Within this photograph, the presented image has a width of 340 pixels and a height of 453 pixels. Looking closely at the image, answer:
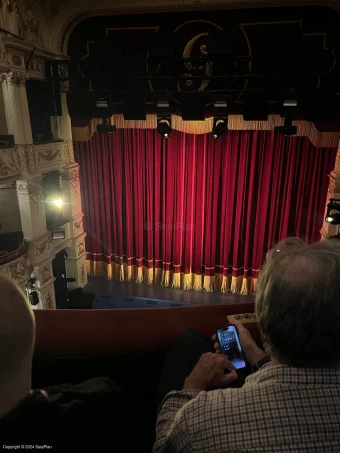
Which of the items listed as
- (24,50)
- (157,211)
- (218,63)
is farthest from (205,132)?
(24,50)

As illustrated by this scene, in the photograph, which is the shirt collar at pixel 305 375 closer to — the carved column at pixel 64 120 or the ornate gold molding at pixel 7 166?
the ornate gold molding at pixel 7 166

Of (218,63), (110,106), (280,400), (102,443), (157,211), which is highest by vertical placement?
(218,63)

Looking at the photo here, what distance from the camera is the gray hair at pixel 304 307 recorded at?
771 millimetres

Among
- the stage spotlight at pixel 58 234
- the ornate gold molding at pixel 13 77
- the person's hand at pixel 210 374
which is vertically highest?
the ornate gold molding at pixel 13 77

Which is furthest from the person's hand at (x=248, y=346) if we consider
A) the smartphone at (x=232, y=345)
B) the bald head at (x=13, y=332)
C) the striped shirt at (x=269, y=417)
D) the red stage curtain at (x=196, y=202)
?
the red stage curtain at (x=196, y=202)

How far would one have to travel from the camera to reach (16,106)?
5406 mm

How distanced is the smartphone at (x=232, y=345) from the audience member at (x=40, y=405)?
21.2 inches

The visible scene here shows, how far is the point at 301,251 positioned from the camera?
85cm

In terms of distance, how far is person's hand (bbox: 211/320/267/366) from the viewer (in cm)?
138

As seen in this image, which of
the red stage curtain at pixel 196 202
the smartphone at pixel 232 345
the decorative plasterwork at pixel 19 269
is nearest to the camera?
the smartphone at pixel 232 345

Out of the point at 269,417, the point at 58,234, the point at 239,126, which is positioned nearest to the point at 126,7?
the point at 239,126

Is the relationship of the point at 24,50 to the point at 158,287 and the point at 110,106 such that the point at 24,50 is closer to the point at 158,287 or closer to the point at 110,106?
the point at 110,106

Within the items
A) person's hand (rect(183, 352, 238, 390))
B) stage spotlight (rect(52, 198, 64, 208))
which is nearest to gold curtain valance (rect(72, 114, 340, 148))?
stage spotlight (rect(52, 198, 64, 208))

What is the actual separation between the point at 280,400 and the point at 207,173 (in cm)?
646
